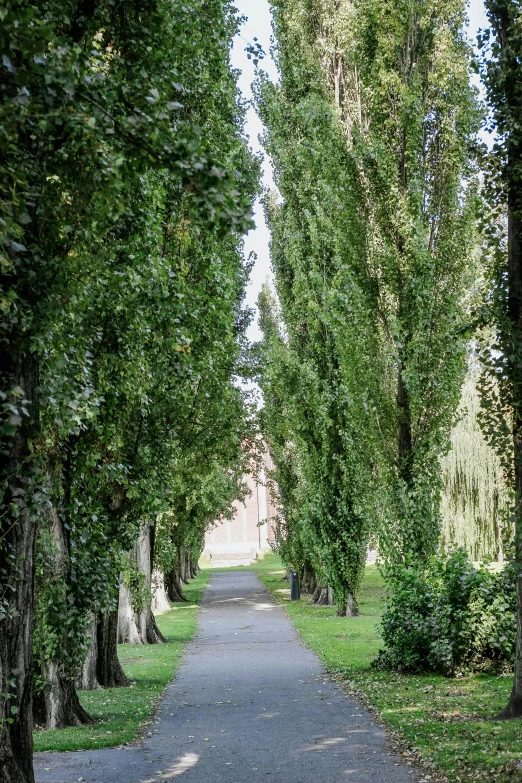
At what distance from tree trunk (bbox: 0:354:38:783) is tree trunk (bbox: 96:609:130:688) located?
26.1 ft

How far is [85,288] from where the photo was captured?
6738 millimetres

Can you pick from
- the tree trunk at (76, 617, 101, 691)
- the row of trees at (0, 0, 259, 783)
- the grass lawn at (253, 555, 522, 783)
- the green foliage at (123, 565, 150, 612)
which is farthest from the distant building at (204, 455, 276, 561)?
the row of trees at (0, 0, 259, 783)

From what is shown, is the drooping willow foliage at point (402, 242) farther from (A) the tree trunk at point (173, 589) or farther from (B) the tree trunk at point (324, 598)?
(A) the tree trunk at point (173, 589)

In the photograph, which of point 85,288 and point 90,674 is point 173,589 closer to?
point 90,674

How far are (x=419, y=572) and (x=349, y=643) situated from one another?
5.82 m

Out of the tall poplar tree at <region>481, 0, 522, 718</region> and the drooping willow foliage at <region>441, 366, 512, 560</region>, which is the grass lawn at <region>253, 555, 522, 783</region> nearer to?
the tall poplar tree at <region>481, 0, 522, 718</region>

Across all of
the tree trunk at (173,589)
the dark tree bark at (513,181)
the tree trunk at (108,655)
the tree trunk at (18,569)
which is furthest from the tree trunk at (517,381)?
the tree trunk at (173,589)

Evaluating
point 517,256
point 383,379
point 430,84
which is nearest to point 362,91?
point 430,84

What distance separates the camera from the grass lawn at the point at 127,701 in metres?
10.4

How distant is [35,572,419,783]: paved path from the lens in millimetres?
8539

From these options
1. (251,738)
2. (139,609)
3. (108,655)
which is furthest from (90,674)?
(139,609)

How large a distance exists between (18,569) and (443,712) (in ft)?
20.8

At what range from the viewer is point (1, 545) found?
20.5ft

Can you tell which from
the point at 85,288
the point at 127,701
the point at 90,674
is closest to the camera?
the point at 85,288
